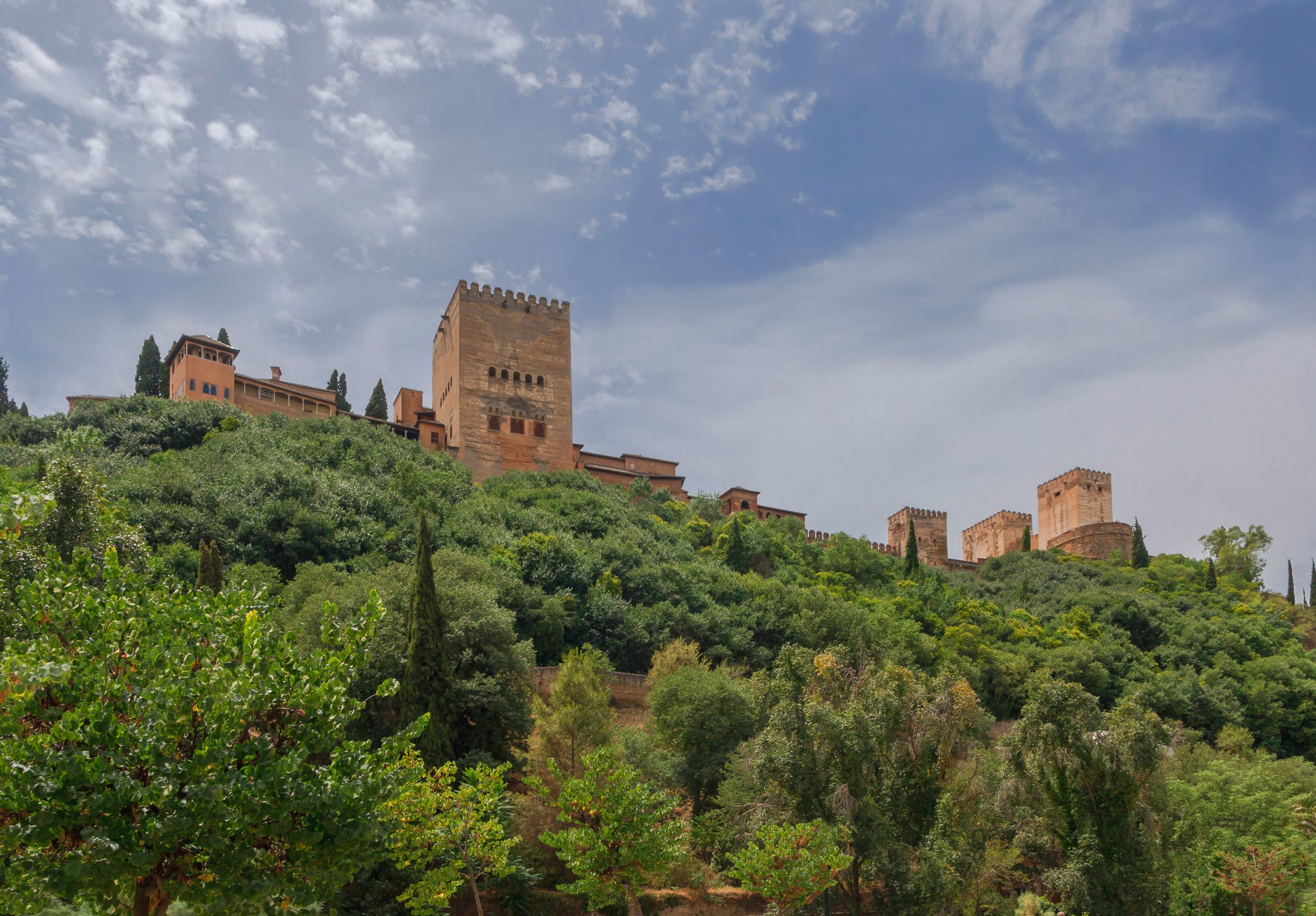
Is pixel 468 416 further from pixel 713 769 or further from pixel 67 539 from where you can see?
pixel 67 539

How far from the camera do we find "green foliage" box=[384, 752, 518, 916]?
19953 mm

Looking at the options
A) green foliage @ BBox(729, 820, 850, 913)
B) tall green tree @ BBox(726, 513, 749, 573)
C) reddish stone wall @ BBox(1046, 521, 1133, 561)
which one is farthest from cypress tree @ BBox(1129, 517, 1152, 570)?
green foliage @ BBox(729, 820, 850, 913)

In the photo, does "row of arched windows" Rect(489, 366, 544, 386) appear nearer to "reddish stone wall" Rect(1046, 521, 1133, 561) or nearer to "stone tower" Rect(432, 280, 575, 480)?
"stone tower" Rect(432, 280, 575, 480)

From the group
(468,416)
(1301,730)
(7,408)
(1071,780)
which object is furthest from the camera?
(7,408)

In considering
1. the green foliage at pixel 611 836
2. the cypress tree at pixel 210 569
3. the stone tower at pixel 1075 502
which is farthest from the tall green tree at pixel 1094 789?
the stone tower at pixel 1075 502

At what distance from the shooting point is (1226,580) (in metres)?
77.1

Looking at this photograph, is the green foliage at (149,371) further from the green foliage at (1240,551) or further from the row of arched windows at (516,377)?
the green foliage at (1240,551)

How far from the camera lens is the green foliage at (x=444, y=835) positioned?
65.5 ft

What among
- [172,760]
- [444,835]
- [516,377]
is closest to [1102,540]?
[516,377]

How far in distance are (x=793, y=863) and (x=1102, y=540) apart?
75.4m

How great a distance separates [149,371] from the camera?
235ft

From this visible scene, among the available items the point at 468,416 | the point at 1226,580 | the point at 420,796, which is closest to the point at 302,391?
the point at 468,416

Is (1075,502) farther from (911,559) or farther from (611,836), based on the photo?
(611,836)

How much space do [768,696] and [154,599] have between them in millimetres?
17167
